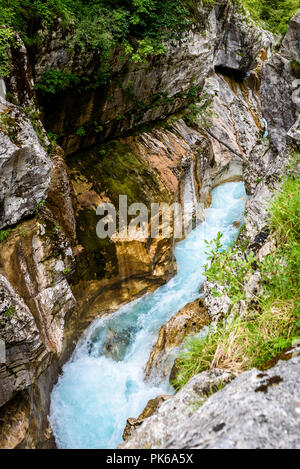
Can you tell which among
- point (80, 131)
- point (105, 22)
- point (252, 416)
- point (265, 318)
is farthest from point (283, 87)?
point (252, 416)

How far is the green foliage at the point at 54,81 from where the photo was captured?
7543 mm

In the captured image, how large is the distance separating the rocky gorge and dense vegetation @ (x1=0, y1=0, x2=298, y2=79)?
31 centimetres

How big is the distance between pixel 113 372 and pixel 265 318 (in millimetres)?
6030

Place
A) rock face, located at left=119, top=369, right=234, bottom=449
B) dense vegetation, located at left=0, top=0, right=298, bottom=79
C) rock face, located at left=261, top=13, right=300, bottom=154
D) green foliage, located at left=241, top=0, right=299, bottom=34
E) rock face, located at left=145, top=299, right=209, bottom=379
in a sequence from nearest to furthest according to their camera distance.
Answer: rock face, located at left=119, top=369, right=234, bottom=449 → dense vegetation, located at left=0, top=0, right=298, bottom=79 → rock face, located at left=145, top=299, right=209, bottom=379 → rock face, located at left=261, top=13, right=300, bottom=154 → green foliage, located at left=241, top=0, right=299, bottom=34

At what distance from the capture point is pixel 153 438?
272cm

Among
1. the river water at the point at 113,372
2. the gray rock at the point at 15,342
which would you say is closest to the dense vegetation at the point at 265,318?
the gray rock at the point at 15,342

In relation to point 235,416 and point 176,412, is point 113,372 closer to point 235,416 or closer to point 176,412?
point 176,412

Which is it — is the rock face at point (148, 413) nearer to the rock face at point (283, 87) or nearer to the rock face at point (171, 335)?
the rock face at point (171, 335)

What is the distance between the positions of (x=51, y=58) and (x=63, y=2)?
1.77m

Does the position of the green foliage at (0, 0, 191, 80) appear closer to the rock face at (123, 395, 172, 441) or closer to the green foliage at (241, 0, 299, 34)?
the rock face at (123, 395, 172, 441)

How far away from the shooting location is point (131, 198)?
9523 mm

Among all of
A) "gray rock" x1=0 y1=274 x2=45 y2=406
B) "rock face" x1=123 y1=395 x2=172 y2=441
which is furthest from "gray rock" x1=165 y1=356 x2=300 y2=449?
"gray rock" x1=0 y1=274 x2=45 y2=406

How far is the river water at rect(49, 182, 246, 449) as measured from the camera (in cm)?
693

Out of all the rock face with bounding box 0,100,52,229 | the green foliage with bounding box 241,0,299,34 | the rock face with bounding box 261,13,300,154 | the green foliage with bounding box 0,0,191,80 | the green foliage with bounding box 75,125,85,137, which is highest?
the green foliage with bounding box 241,0,299,34
